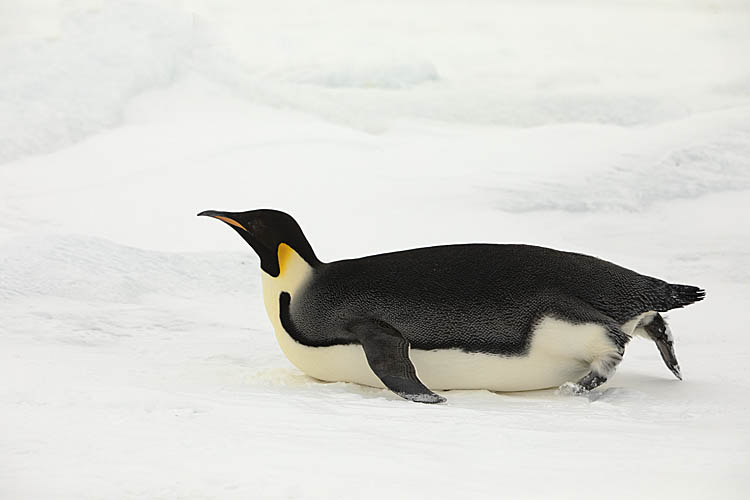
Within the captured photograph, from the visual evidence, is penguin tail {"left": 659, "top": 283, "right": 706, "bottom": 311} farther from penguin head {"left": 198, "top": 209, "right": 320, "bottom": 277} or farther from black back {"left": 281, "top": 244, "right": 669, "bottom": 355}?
penguin head {"left": 198, "top": 209, "right": 320, "bottom": 277}

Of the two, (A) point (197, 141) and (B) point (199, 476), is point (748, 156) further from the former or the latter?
(B) point (199, 476)

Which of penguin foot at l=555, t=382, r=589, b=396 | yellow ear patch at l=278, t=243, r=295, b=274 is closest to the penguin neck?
yellow ear patch at l=278, t=243, r=295, b=274

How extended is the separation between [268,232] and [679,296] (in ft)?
2.25

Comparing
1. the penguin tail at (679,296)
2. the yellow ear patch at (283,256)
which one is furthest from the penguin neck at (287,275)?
the penguin tail at (679,296)

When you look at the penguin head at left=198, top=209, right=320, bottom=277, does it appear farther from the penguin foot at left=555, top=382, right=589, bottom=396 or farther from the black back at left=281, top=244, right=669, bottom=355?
the penguin foot at left=555, top=382, right=589, bottom=396

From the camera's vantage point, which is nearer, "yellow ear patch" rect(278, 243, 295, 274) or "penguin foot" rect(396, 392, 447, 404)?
"penguin foot" rect(396, 392, 447, 404)

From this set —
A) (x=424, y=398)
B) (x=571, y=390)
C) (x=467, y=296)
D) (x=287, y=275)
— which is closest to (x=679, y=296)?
(x=571, y=390)

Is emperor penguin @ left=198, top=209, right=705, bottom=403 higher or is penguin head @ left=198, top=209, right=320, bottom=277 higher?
penguin head @ left=198, top=209, right=320, bottom=277

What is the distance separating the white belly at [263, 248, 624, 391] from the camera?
5.29 feet

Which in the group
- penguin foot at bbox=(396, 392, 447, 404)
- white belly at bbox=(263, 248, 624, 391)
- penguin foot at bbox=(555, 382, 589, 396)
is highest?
white belly at bbox=(263, 248, 624, 391)

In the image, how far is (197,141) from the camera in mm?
4016

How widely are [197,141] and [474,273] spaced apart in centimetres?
255

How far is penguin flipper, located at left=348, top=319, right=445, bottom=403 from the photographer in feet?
4.90

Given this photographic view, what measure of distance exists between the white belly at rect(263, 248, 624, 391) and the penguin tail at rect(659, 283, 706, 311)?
13 cm
